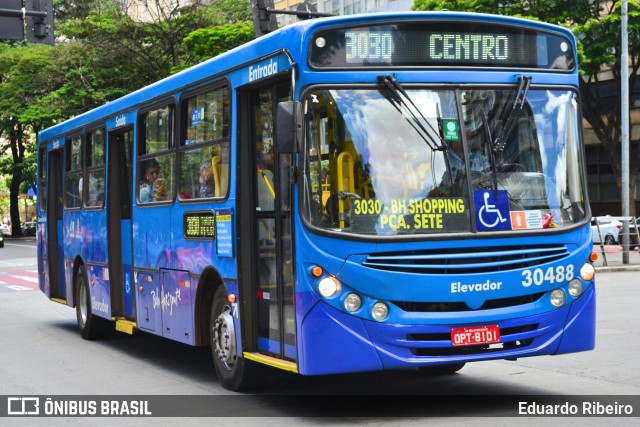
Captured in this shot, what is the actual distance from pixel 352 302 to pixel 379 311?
211mm

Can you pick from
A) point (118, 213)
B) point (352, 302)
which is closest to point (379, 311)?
point (352, 302)

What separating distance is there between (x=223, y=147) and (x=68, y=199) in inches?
269

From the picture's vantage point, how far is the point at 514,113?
8.53 m

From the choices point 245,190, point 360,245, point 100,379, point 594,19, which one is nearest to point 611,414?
point 360,245

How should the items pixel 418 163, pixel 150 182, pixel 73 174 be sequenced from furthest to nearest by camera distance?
pixel 73 174 < pixel 150 182 < pixel 418 163

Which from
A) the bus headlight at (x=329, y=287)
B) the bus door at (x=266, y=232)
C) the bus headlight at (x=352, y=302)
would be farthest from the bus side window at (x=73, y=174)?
the bus headlight at (x=352, y=302)

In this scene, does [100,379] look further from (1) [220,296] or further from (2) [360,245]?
(2) [360,245]

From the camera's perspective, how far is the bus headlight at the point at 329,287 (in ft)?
26.2

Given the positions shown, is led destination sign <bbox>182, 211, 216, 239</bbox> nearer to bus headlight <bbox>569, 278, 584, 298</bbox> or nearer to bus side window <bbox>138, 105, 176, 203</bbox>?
bus side window <bbox>138, 105, 176, 203</bbox>

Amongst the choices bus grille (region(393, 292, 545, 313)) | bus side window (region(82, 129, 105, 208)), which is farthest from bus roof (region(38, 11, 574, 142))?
bus side window (region(82, 129, 105, 208))

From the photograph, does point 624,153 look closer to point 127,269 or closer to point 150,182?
point 127,269

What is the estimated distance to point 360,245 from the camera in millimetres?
8008

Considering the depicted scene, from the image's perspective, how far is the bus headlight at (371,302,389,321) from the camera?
26.2ft

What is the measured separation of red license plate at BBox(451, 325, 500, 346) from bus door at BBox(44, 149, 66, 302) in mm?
9975
